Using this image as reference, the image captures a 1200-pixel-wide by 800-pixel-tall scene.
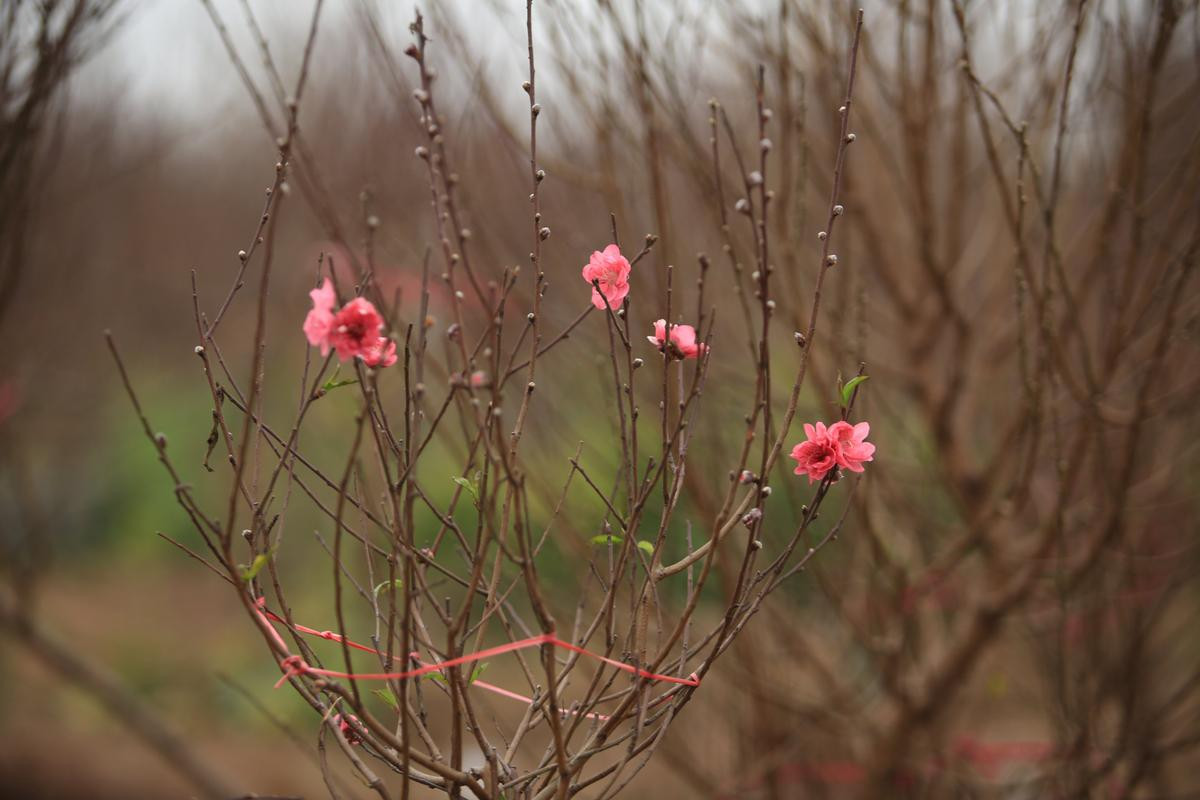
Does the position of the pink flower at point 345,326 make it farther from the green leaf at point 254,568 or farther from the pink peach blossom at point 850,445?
the pink peach blossom at point 850,445

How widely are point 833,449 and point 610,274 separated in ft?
1.14

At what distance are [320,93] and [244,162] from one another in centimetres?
382

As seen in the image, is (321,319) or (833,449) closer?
(321,319)

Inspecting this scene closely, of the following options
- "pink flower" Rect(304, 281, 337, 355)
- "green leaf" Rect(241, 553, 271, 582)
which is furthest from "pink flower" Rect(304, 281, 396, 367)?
"green leaf" Rect(241, 553, 271, 582)

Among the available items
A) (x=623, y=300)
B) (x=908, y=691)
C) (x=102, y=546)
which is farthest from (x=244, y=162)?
(x=623, y=300)

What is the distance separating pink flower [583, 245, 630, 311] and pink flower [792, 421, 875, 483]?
282 mm

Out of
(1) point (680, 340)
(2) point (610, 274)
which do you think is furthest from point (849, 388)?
(2) point (610, 274)

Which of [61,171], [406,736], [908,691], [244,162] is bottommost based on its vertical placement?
[406,736]

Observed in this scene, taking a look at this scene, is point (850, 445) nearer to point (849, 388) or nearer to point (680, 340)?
point (849, 388)

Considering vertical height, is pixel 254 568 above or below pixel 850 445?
below

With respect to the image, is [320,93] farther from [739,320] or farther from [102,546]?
[102,546]

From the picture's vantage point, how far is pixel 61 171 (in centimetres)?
491

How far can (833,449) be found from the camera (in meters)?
1.19

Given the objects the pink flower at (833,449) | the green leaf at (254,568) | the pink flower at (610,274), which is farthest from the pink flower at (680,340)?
the green leaf at (254,568)
